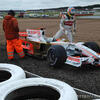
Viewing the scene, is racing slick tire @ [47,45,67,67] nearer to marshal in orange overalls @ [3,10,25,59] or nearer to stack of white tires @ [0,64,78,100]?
marshal in orange overalls @ [3,10,25,59]

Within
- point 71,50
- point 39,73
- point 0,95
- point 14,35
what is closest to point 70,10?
point 71,50

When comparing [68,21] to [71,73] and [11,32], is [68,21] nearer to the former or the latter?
[11,32]

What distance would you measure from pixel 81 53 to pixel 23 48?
8.99 ft

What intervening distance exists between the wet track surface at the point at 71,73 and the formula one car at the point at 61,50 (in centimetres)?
23

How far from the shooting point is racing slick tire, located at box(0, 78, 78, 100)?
228 cm

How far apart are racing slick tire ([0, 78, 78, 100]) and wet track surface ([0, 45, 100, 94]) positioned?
1.63m

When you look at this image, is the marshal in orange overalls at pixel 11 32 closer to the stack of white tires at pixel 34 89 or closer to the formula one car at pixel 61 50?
the formula one car at pixel 61 50

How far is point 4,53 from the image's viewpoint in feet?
25.3

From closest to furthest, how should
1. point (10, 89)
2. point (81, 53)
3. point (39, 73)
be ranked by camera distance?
point (10, 89) → point (39, 73) → point (81, 53)

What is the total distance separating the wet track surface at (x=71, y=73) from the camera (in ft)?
13.5

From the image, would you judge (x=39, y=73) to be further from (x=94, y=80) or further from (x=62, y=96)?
(x=62, y=96)

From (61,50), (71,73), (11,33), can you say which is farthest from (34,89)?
(11,33)

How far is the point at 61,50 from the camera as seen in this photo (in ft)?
16.9

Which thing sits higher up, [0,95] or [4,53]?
[0,95]
